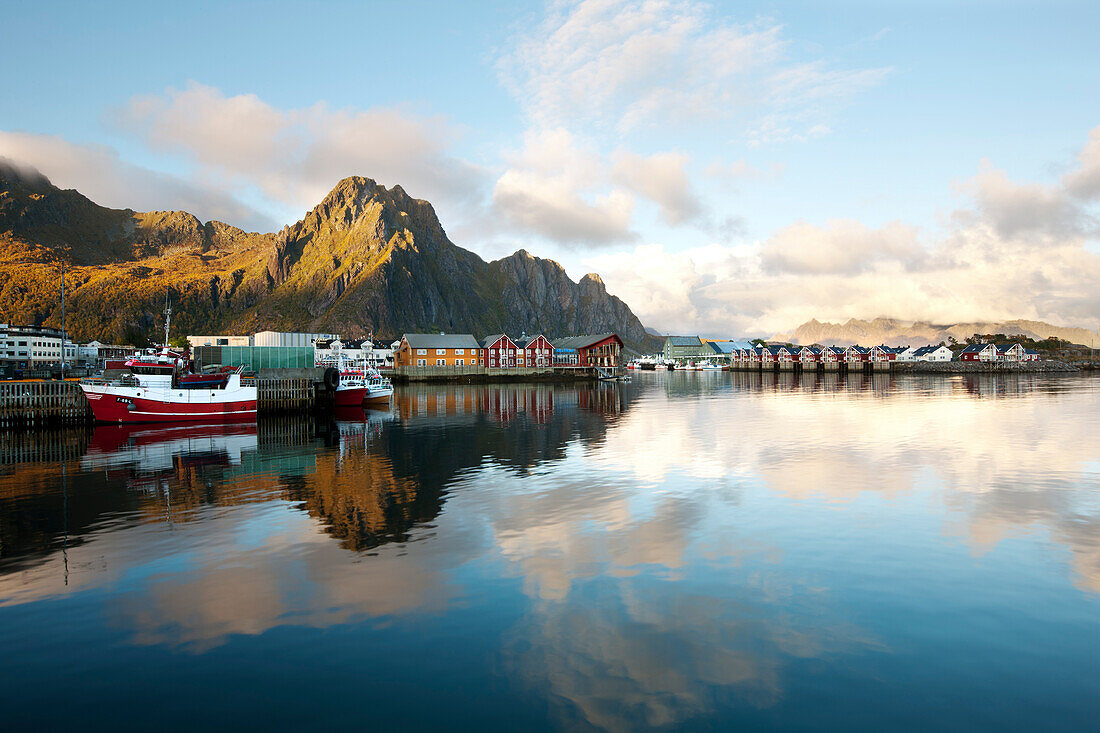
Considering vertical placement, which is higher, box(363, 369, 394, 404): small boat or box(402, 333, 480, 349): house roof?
box(402, 333, 480, 349): house roof

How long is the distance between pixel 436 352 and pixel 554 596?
125 m

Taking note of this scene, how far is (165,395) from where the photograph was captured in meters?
46.4

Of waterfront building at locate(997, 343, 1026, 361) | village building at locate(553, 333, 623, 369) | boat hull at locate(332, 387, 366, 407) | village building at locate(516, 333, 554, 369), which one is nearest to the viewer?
boat hull at locate(332, 387, 366, 407)

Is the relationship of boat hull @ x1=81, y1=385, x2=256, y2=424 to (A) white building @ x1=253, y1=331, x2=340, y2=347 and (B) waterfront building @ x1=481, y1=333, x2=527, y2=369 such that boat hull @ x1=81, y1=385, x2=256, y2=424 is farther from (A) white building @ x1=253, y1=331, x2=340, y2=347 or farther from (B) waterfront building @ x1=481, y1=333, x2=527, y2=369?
(B) waterfront building @ x1=481, y1=333, x2=527, y2=369

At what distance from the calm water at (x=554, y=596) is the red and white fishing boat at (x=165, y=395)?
64.3ft

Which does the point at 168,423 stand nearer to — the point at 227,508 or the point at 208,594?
the point at 227,508

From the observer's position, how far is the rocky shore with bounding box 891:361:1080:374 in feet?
542

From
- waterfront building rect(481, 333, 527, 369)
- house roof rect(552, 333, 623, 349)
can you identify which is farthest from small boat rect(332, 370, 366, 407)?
house roof rect(552, 333, 623, 349)

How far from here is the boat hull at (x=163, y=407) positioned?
44.7 m

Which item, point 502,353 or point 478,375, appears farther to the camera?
point 502,353

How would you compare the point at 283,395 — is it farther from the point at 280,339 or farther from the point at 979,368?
the point at 979,368

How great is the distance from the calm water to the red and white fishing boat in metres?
19.6

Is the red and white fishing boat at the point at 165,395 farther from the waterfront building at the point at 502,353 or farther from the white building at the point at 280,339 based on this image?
the waterfront building at the point at 502,353

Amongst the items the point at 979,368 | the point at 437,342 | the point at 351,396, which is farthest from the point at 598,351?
the point at 979,368
